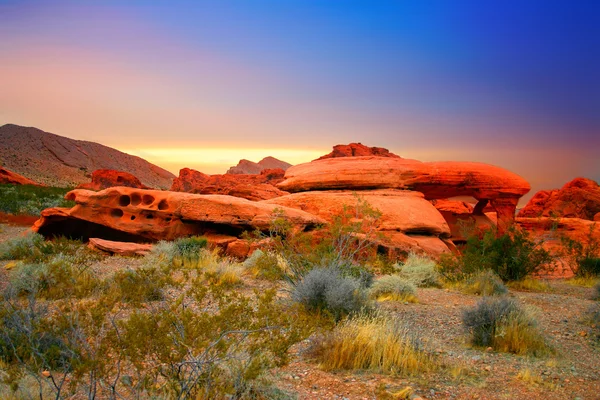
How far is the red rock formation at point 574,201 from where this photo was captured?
32.1 meters

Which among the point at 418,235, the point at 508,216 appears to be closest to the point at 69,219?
the point at 418,235

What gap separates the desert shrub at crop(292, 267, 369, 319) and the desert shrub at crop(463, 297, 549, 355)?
5.54 ft

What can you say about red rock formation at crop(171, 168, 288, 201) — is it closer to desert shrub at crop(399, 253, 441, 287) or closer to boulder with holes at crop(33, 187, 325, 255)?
boulder with holes at crop(33, 187, 325, 255)

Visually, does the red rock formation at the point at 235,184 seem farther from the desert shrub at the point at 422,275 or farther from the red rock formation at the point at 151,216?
the desert shrub at the point at 422,275

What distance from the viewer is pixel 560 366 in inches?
231

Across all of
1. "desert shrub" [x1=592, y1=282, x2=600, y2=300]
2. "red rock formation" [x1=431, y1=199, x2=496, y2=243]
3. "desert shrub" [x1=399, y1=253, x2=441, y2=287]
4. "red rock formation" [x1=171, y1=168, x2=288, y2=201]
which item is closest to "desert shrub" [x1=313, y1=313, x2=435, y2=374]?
"desert shrub" [x1=399, y1=253, x2=441, y2=287]

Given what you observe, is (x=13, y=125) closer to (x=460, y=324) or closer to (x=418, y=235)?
(x=418, y=235)

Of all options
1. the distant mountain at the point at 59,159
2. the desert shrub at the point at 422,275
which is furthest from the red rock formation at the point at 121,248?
the distant mountain at the point at 59,159

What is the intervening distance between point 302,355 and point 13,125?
10010cm

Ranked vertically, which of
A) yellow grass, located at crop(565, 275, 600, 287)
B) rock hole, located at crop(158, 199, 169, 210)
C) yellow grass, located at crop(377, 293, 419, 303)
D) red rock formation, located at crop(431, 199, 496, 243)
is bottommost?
yellow grass, located at crop(565, 275, 600, 287)

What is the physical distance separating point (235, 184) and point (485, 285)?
60.4ft

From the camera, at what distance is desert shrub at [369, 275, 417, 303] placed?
988 centimetres

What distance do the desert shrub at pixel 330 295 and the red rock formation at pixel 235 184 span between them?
16.6 metres

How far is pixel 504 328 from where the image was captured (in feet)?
21.6
